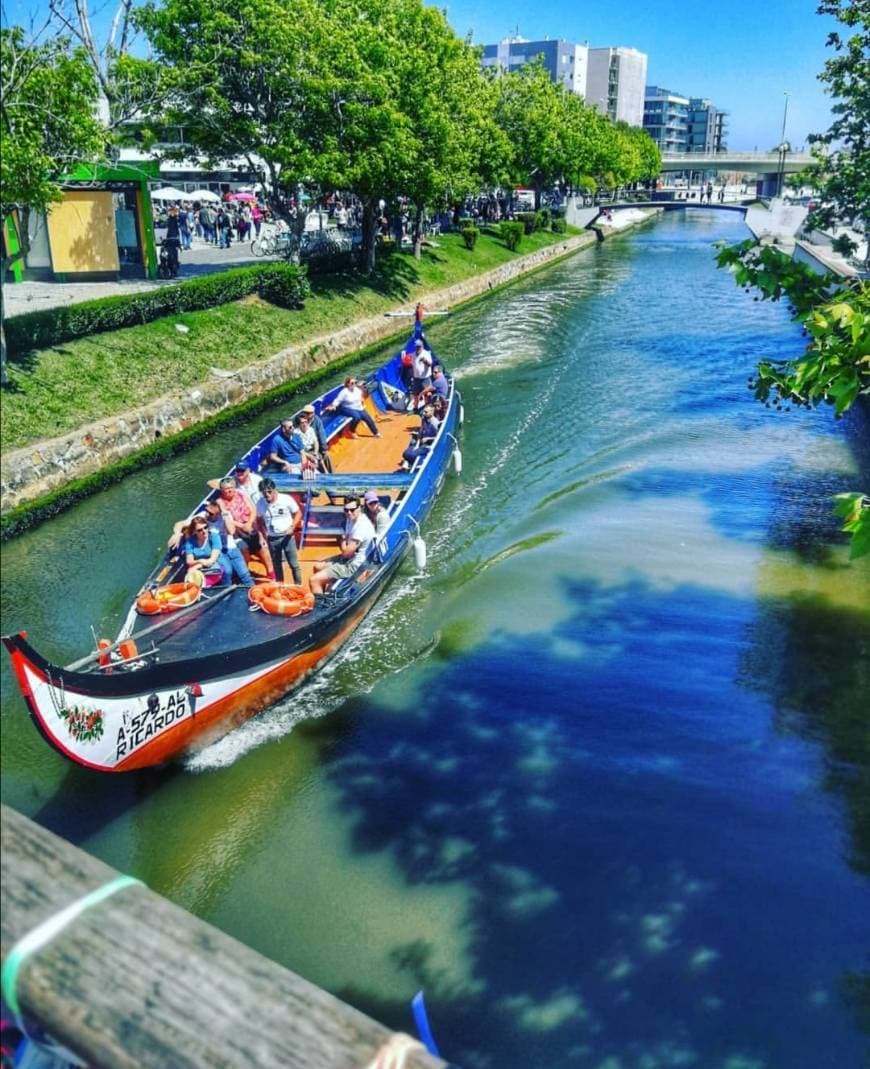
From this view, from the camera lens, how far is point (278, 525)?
12438 millimetres

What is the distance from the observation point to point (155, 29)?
26250 mm

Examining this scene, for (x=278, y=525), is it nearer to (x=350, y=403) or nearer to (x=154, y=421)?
(x=350, y=403)

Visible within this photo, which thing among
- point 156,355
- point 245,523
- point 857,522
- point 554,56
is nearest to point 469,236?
point 156,355

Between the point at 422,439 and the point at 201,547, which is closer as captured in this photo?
the point at 201,547

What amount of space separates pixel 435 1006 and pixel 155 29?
27.6 meters

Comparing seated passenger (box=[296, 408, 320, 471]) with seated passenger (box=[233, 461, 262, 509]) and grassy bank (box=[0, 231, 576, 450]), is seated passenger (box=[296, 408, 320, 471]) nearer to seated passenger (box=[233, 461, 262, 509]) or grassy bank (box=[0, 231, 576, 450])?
seated passenger (box=[233, 461, 262, 509])

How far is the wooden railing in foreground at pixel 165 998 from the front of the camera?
53.2 inches

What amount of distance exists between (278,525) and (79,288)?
16795mm

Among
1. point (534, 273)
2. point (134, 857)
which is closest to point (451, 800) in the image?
point (134, 857)

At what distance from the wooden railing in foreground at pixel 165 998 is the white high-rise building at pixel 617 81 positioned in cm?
16619

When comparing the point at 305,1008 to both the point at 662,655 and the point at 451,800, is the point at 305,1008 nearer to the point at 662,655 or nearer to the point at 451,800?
the point at 451,800

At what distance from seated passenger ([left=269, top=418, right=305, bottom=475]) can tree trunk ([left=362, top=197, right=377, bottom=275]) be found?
19837 millimetres

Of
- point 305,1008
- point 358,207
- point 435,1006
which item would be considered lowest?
point 435,1006

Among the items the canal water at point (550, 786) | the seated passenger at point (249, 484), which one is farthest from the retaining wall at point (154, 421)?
the seated passenger at point (249, 484)
